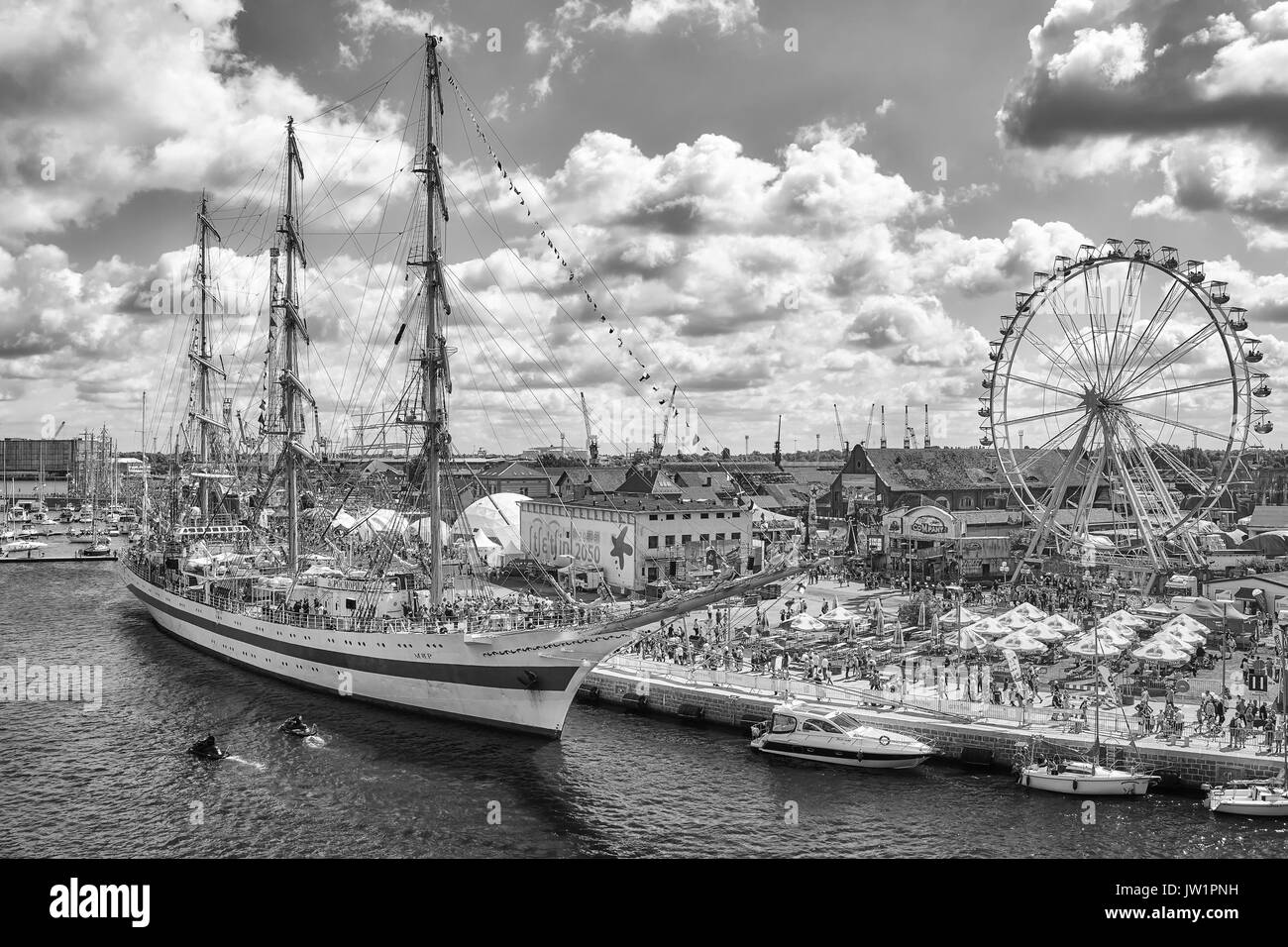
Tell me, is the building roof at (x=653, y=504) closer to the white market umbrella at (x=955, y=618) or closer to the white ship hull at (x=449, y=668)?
the white market umbrella at (x=955, y=618)

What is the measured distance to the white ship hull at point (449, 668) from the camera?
136 ft

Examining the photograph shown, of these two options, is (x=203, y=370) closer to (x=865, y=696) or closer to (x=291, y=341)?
(x=291, y=341)

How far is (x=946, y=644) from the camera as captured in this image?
1971 inches

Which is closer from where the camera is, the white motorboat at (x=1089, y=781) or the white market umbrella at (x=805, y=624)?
the white motorboat at (x=1089, y=781)

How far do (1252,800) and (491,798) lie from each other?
2634 cm

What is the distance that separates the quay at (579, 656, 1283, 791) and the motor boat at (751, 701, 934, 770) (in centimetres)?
147

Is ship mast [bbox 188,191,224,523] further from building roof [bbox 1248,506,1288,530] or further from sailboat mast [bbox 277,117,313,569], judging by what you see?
building roof [bbox 1248,506,1288,530]

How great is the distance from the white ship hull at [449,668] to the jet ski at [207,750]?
8.53 metres

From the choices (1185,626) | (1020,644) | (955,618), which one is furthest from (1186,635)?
(955,618)

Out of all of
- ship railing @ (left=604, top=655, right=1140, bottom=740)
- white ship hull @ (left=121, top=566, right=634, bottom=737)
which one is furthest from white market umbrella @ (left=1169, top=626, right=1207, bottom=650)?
white ship hull @ (left=121, top=566, right=634, bottom=737)

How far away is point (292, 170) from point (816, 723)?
4974cm

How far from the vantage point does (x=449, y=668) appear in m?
43.8

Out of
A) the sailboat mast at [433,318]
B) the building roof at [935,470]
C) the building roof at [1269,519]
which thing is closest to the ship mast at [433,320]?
the sailboat mast at [433,318]
